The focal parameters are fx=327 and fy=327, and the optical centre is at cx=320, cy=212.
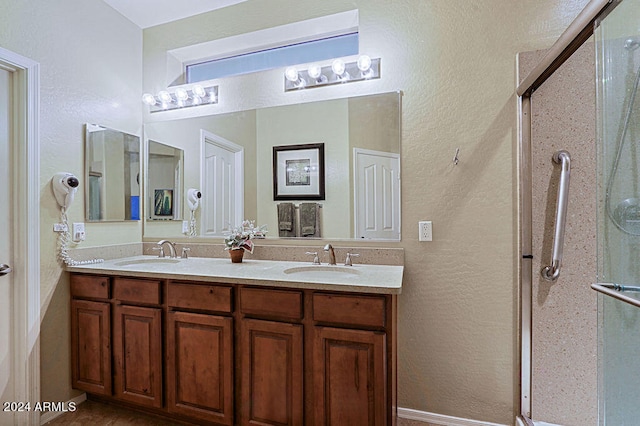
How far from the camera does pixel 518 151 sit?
183cm

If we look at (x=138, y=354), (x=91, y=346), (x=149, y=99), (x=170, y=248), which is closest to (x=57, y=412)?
(x=91, y=346)

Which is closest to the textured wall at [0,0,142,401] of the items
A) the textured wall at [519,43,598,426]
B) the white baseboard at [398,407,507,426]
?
the white baseboard at [398,407,507,426]

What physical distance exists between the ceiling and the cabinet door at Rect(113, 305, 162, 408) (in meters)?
2.10

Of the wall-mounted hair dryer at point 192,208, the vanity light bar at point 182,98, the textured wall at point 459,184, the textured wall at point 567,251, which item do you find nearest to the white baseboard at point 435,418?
the textured wall at point 459,184

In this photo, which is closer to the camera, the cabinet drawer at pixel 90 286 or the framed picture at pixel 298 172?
the cabinet drawer at pixel 90 286

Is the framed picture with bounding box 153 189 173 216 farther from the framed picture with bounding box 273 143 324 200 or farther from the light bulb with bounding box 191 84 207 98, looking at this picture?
the framed picture with bounding box 273 143 324 200

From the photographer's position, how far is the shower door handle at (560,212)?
1709 mm

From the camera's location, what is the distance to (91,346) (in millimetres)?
1988

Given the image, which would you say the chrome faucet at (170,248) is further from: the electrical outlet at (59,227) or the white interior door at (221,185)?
the electrical outlet at (59,227)

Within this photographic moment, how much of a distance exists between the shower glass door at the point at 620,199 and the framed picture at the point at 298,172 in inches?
56.3

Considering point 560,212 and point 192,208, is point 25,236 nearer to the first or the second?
point 192,208

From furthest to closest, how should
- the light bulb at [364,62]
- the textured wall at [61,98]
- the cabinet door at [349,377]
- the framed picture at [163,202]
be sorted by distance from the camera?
the framed picture at [163,202] < the light bulb at [364,62] < the textured wall at [61,98] < the cabinet door at [349,377]

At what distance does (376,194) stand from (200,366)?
1402 millimetres

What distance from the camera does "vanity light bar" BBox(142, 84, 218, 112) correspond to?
8.17ft
